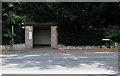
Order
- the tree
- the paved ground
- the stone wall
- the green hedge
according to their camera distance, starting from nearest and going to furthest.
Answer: the paved ground → the tree → the stone wall → the green hedge

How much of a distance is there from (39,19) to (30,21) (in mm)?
1795

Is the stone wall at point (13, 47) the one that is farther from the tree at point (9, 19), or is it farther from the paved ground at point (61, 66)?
the paved ground at point (61, 66)

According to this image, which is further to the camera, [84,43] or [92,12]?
[84,43]

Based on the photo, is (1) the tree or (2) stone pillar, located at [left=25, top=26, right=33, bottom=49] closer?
(1) the tree

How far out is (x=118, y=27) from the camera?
2094 cm

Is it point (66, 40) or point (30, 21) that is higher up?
point (30, 21)

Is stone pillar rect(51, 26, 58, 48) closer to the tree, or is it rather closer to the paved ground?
the tree

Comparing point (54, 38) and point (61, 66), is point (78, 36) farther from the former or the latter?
point (61, 66)

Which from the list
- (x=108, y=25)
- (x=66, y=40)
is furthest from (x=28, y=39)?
(x=108, y=25)

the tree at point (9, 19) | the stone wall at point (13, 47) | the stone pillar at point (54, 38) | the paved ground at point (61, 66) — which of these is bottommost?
the paved ground at point (61, 66)

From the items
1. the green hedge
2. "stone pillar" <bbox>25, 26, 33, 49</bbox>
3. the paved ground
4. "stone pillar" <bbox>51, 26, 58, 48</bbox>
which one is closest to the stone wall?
"stone pillar" <bbox>25, 26, 33, 49</bbox>

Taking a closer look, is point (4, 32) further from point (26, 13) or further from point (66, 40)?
point (66, 40)

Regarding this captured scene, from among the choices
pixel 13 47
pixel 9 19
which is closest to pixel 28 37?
pixel 13 47

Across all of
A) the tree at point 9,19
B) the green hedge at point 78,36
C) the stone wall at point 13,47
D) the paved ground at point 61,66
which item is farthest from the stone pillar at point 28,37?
the paved ground at point 61,66
